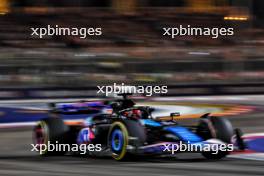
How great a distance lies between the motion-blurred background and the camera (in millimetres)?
19953

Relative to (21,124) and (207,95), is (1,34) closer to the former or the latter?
(207,95)

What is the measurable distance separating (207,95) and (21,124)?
8060 millimetres

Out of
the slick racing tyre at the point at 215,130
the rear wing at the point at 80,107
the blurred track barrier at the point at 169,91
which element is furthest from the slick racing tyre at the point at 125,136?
the blurred track barrier at the point at 169,91

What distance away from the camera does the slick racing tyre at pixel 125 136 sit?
7645mm

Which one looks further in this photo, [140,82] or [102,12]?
[102,12]

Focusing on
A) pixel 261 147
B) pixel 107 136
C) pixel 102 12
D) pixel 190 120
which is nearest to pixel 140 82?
pixel 190 120

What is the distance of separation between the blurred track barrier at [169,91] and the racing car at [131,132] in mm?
9816

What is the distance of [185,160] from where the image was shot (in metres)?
8.05

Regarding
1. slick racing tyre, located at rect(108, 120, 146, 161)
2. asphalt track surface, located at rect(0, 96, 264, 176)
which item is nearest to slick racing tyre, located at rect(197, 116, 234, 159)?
asphalt track surface, located at rect(0, 96, 264, 176)

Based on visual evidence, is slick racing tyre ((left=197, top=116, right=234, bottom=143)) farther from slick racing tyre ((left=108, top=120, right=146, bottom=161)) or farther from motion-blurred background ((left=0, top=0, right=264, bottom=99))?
motion-blurred background ((left=0, top=0, right=264, bottom=99))

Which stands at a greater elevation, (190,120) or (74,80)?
(74,80)

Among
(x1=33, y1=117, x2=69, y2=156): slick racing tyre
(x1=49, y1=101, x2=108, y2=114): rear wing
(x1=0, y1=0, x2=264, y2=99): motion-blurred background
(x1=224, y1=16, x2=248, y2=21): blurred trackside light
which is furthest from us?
(x1=224, y1=16, x2=248, y2=21): blurred trackside light

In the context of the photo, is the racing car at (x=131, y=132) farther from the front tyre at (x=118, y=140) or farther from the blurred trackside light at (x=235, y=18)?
the blurred trackside light at (x=235, y=18)

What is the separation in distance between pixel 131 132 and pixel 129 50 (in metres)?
17.4
